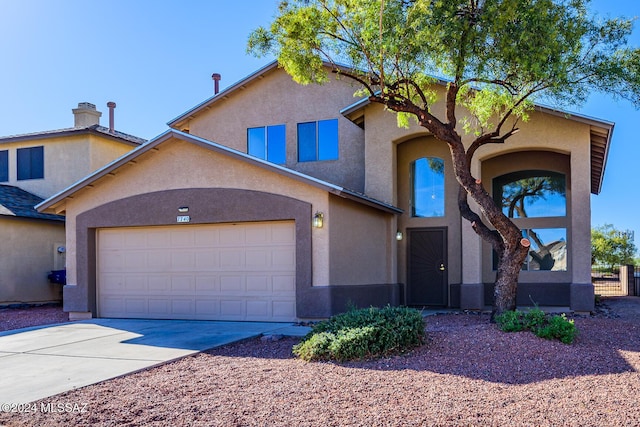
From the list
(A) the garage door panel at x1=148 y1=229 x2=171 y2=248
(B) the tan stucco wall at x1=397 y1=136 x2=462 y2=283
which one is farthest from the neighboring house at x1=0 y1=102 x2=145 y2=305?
(B) the tan stucco wall at x1=397 y1=136 x2=462 y2=283

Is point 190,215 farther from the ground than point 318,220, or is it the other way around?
point 190,215

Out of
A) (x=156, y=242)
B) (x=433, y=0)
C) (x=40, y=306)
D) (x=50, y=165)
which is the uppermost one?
(x=433, y=0)

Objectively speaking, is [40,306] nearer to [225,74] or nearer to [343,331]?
[225,74]

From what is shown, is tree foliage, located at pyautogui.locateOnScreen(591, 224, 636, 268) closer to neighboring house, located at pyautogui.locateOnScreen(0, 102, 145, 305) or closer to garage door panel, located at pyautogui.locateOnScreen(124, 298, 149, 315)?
neighboring house, located at pyautogui.locateOnScreen(0, 102, 145, 305)

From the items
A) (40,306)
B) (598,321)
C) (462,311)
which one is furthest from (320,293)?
(40,306)

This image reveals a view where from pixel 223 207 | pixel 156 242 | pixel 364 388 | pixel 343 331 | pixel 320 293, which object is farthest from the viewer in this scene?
pixel 156 242

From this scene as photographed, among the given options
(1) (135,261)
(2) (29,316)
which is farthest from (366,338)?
(2) (29,316)

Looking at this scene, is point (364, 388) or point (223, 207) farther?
point (223, 207)

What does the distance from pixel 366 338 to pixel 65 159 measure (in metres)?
17.8

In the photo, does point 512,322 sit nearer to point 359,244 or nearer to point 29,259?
point 359,244

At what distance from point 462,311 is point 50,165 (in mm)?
16627

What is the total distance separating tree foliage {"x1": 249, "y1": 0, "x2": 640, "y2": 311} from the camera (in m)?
10.6

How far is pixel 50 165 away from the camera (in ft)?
74.7

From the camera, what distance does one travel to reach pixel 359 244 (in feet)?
46.8
